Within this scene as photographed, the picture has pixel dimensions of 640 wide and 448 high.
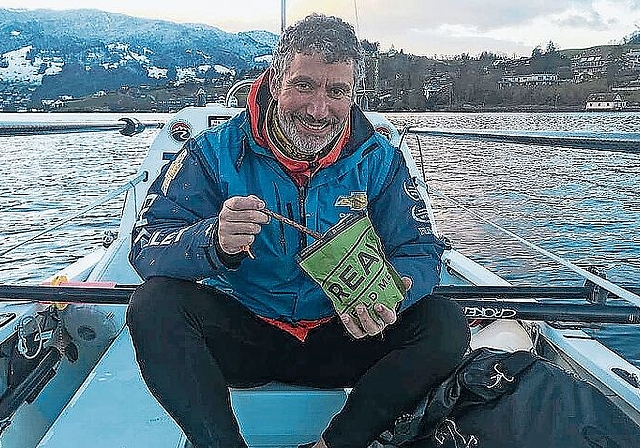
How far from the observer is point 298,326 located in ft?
5.96

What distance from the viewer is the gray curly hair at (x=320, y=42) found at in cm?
166

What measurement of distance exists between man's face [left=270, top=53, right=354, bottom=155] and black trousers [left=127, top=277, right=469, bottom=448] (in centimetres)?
47

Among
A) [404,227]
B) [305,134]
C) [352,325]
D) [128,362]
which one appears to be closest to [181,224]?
[305,134]

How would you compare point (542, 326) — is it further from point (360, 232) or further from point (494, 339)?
point (360, 232)

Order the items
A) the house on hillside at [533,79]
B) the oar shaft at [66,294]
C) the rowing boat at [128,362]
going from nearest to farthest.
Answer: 1. the rowing boat at [128,362]
2. the oar shaft at [66,294]
3. the house on hillside at [533,79]

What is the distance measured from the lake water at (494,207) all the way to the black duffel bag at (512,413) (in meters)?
1.62

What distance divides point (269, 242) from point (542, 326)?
138 centimetres

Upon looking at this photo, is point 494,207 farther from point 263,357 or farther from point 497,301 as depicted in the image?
point 263,357

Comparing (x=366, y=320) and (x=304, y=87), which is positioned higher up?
(x=304, y=87)

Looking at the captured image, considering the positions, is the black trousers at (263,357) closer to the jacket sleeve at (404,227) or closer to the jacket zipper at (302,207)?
the jacket sleeve at (404,227)

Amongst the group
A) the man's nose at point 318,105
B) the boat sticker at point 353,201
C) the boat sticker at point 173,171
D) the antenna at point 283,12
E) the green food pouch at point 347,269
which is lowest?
the green food pouch at point 347,269

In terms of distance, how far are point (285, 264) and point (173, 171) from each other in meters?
0.38

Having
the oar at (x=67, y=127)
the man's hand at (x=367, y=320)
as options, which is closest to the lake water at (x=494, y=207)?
the oar at (x=67, y=127)

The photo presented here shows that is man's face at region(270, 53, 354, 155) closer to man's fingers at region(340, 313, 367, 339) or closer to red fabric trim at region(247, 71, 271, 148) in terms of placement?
red fabric trim at region(247, 71, 271, 148)
